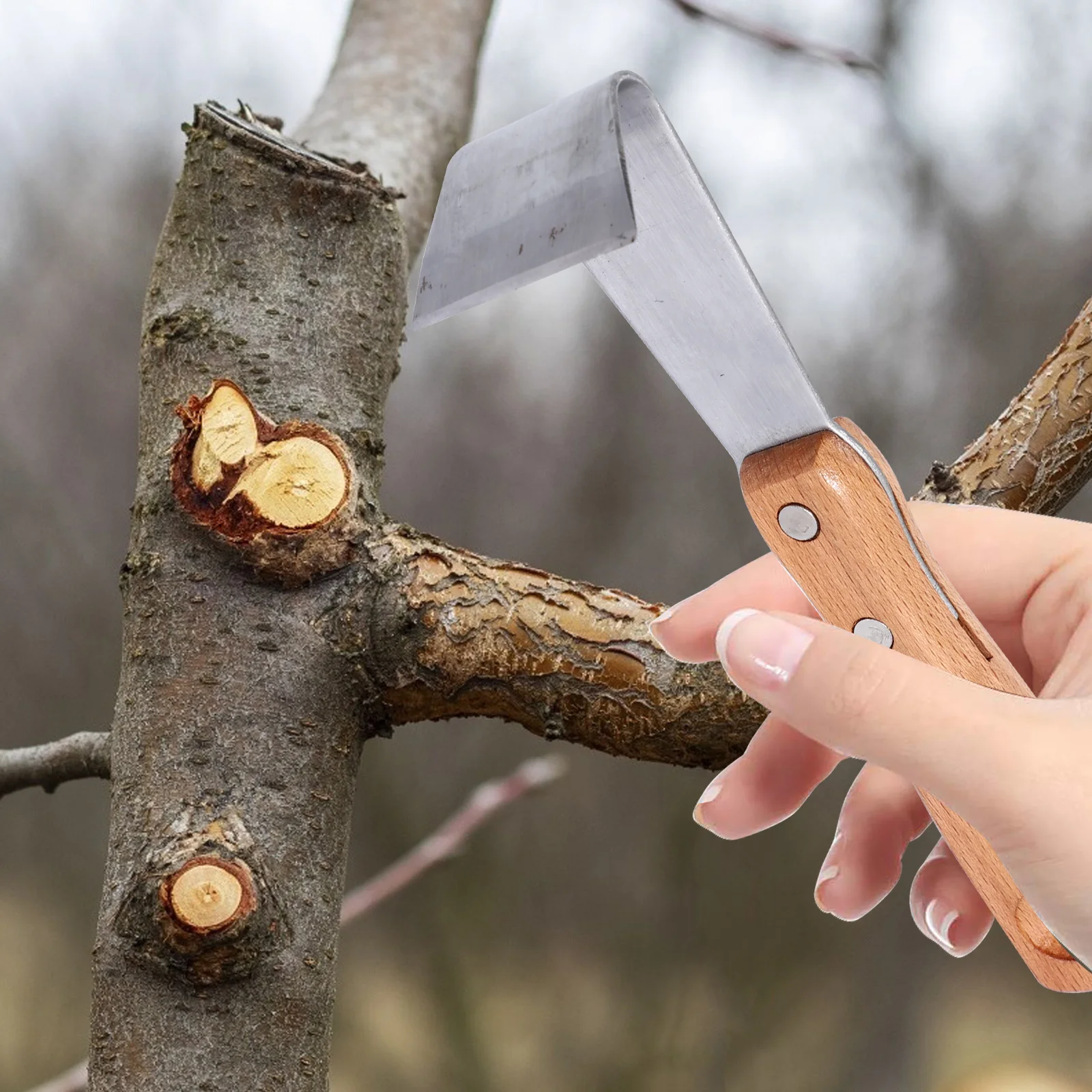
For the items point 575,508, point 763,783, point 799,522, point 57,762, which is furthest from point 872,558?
point 575,508

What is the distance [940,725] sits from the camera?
215 mm

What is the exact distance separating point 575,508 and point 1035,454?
2.46 ft

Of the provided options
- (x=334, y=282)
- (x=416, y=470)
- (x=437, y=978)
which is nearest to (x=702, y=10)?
(x=334, y=282)

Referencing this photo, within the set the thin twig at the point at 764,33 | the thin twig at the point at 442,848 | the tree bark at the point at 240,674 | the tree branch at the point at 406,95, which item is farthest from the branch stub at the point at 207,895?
the thin twig at the point at 764,33

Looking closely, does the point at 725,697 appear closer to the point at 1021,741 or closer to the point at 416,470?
the point at 1021,741

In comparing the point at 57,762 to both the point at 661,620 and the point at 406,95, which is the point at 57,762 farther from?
the point at 406,95

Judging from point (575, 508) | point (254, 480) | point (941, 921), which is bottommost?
point (941, 921)

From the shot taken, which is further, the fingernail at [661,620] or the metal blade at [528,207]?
the fingernail at [661,620]

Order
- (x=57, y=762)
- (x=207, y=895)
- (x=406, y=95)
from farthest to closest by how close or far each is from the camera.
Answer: (x=406, y=95)
(x=57, y=762)
(x=207, y=895)

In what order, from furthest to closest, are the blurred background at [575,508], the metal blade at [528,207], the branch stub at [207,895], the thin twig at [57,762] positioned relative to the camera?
the blurred background at [575,508], the thin twig at [57,762], the branch stub at [207,895], the metal blade at [528,207]

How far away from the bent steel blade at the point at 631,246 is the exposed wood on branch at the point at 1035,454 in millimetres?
175

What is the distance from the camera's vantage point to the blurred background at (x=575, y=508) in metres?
1.06

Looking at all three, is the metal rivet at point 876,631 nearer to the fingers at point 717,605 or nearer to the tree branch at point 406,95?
the fingers at point 717,605

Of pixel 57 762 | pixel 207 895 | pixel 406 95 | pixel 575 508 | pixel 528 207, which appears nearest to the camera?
pixel 528 207
